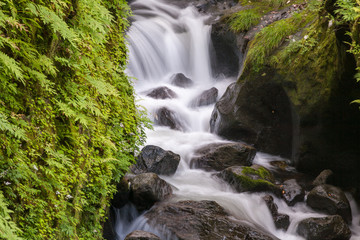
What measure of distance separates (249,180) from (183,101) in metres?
5.62

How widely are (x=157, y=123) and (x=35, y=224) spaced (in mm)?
8830

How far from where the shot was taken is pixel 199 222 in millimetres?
5797

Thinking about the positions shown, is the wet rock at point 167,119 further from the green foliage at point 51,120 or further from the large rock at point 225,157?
the green foliage at point 51,120

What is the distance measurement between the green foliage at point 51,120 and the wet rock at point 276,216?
4170 millimetres

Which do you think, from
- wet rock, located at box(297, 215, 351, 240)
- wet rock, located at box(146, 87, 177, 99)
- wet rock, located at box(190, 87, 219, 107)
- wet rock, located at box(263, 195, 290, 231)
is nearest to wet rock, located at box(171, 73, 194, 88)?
wet rock, located at box(146, 87, 177, 99)

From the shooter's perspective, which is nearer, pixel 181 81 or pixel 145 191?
pixel 145 191

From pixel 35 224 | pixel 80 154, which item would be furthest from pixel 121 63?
pixel 35 224

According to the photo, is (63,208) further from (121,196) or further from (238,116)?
(238,116)

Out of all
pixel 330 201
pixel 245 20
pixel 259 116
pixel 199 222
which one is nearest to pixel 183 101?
pixel 259 116

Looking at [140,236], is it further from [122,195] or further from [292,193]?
[292,193]

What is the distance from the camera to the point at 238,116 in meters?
10.0

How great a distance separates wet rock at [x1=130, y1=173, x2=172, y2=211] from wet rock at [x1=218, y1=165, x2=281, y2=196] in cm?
205

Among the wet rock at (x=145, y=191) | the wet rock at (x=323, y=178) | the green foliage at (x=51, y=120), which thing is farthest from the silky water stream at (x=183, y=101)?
the green foliage at (x=51, y=120)

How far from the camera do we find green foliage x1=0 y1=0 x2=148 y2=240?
243 cm
